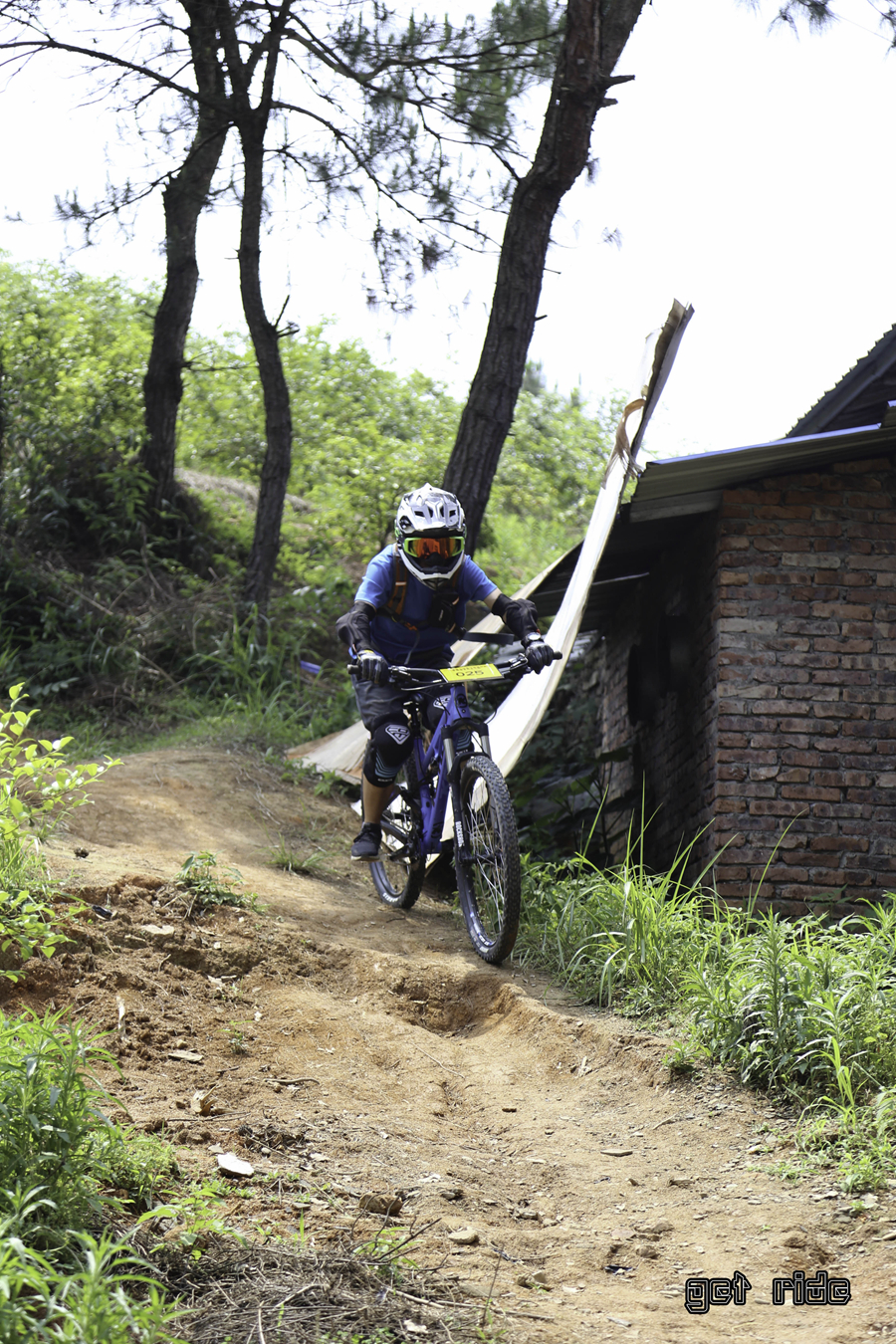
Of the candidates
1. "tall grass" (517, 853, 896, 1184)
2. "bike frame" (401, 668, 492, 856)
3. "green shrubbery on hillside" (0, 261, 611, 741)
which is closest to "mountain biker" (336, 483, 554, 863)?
"bike frame" (401, 668, 492, 856)

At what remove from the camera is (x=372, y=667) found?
466 cm

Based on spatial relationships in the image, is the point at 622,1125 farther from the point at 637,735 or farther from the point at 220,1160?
the point at 637,735

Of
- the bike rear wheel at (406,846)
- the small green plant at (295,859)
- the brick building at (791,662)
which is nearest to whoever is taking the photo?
the bike rear wheel at (406,846)

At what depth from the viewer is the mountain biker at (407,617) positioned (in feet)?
16.1

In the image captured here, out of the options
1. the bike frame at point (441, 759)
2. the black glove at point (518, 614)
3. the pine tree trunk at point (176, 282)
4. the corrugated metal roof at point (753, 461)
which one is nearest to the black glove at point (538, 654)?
the black glove at point (518, 614)

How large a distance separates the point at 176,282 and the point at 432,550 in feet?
24.5

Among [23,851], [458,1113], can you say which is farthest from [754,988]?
[23,851]

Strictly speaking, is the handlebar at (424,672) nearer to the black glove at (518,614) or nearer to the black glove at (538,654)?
the black glove at (538,654)

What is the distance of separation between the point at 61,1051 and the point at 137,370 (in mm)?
10628

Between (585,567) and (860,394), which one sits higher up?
(860,394)

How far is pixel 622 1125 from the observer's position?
3.34 meters

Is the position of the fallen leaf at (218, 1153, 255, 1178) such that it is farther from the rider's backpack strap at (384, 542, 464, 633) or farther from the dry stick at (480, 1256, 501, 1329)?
the rider's backpack strap at (384, 542, 464, 633)

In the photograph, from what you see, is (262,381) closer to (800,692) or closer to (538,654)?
(800,692)

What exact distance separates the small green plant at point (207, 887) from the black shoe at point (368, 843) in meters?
0.76
